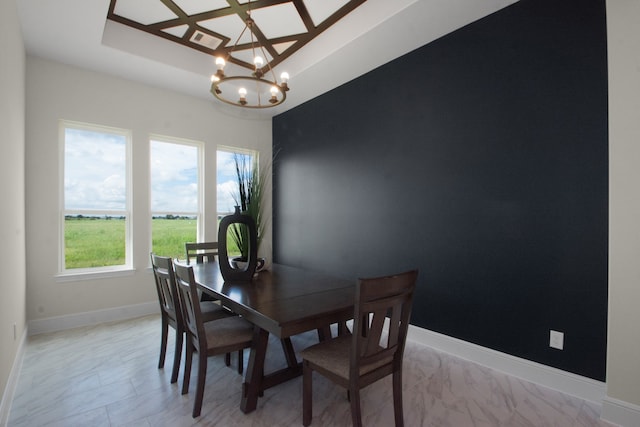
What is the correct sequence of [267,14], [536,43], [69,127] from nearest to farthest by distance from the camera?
1. [536,43]
2. [267,14]
3. [69,127]

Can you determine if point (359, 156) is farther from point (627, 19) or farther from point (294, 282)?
point (627, 19)

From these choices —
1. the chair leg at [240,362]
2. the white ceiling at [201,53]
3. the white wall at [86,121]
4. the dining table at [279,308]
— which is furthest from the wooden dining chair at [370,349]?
the white wall at [86,121]

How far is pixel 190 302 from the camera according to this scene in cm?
185

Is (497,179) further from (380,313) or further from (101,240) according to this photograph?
(101,240)

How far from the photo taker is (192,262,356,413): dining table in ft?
5.20

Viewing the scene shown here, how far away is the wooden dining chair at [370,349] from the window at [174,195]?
3.17m

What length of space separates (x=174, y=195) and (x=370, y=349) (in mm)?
3657

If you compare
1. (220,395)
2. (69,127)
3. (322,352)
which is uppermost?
(69,127)

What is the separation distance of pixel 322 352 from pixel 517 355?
5.58 ft

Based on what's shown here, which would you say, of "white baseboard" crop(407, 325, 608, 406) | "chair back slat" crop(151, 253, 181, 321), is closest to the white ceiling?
"chair back slat" crop(151, 253, 181, 321)

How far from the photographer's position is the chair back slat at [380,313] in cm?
142

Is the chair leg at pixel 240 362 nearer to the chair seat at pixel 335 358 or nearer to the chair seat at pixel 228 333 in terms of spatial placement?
the chair seat at pixel 228 333

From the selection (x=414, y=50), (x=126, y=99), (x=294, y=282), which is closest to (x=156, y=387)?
(x=294, y=282)

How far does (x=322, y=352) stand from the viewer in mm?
1753
